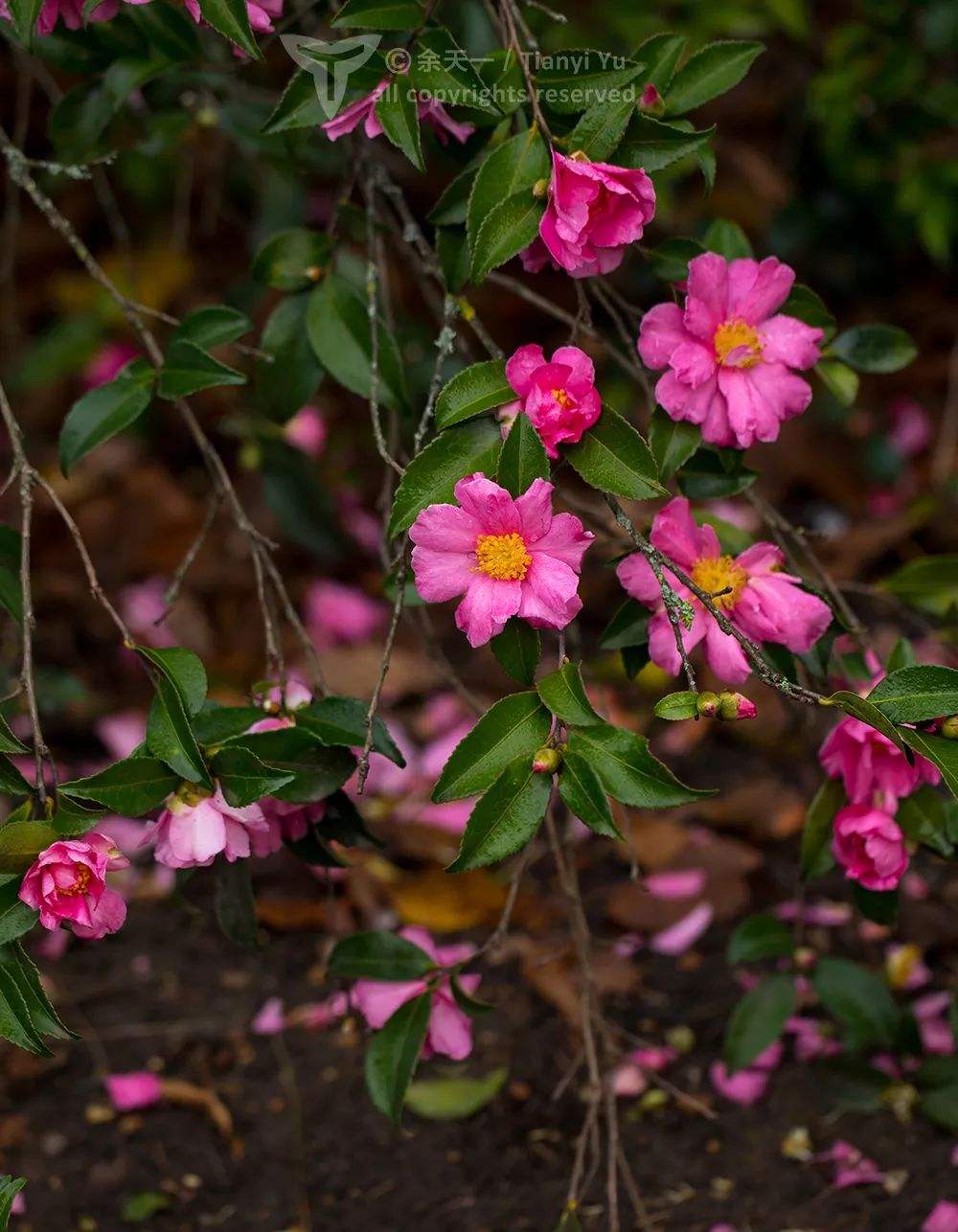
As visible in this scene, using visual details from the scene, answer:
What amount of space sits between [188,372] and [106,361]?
4.51 feet

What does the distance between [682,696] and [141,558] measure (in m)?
1.75

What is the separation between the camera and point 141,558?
257cm

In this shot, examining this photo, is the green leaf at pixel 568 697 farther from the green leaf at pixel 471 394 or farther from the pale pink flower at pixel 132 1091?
the pale pink flower at pixel 132 1091

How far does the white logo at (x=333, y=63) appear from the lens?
45.3 inches

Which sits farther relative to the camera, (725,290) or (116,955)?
(116,955)

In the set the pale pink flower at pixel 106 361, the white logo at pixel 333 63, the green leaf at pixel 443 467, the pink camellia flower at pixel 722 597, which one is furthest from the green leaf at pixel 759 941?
the pale pink flower at pixel 106 361

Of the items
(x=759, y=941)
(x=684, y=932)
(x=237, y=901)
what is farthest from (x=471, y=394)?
(x=684, y=932)

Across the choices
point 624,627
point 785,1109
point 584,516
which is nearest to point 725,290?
point 624,627

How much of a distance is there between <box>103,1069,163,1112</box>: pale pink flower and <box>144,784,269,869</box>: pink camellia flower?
66 cm

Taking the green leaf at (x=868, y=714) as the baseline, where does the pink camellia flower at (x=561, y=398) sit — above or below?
above

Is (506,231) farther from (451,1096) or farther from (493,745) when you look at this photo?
(451,1096)

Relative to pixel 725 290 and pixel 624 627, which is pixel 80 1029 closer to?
pixel 624 627

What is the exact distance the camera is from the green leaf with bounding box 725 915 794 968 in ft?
4.82

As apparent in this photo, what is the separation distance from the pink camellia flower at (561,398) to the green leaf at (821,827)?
1.34ft
